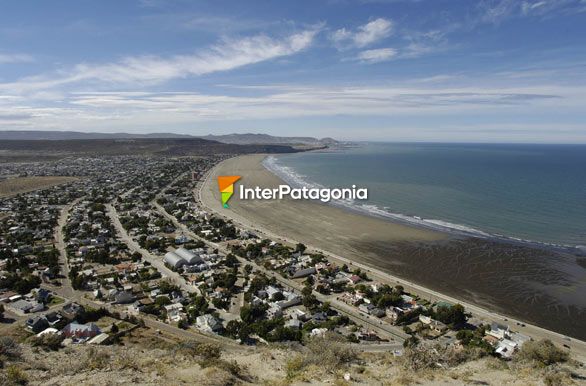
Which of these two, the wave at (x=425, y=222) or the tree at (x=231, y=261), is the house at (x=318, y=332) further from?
the wave at (x=425, y=222)

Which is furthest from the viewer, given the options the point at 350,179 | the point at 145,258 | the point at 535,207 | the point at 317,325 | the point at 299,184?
the point at 350,179

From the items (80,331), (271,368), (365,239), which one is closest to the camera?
(271,368)

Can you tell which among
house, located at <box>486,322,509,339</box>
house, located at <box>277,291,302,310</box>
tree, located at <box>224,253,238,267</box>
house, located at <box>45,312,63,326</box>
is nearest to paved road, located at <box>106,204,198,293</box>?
tree, located at <box>224,253,238,267</box>

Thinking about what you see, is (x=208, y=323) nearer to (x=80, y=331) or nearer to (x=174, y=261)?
(x=80, y=331)

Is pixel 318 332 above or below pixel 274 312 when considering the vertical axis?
above

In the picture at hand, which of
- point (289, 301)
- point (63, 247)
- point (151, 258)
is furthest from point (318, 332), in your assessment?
point (63, 247)

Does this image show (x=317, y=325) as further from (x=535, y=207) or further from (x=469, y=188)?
(x=469, y=188)

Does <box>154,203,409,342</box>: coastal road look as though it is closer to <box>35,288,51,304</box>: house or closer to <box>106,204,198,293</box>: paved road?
<box>106,204,198,293</box>: paved road

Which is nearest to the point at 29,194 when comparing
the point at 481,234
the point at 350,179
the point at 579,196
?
the point at 350,179
